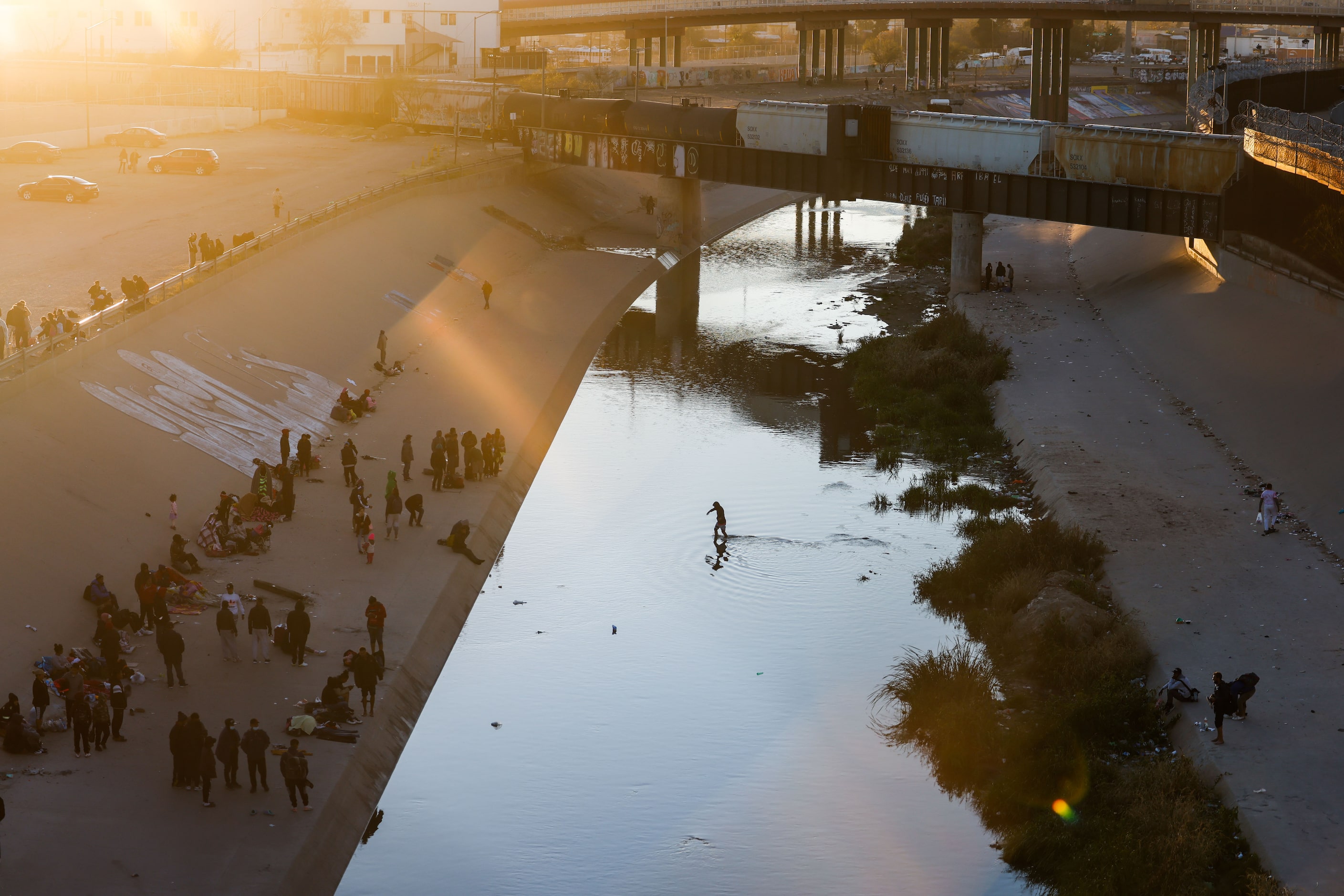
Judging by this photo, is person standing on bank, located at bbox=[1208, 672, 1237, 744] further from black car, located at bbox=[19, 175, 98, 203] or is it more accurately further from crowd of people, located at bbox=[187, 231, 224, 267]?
black car, located at bbox=[19, 175, 98, 203]

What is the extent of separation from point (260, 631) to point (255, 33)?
125020 mm

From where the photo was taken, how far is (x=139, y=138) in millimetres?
85375

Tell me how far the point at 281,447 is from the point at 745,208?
6595cm

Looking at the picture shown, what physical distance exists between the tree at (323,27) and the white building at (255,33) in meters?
0.20

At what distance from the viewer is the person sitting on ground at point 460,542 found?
33.8 meters

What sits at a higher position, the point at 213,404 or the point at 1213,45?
the point at 1213,45

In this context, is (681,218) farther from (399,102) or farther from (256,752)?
(256,752)

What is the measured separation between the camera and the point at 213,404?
133 feet

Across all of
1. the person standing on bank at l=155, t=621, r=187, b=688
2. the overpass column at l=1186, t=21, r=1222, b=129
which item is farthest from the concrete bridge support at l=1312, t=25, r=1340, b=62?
the person standing on bank at l=155, t=621, r=187, b=688

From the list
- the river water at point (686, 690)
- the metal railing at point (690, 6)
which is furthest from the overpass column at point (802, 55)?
the river water at point (686, 690)

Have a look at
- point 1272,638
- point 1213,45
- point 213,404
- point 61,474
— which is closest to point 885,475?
point 1272,638

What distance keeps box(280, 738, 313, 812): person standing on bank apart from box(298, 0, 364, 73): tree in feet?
392

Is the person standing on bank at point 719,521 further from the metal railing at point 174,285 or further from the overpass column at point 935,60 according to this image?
the overpass column at point 935,60

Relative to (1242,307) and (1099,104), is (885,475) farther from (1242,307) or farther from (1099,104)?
(1099,104)
